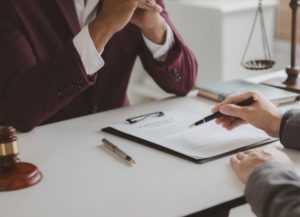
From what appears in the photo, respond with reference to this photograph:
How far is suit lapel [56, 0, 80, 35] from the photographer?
163 cm

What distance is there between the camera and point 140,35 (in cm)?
176

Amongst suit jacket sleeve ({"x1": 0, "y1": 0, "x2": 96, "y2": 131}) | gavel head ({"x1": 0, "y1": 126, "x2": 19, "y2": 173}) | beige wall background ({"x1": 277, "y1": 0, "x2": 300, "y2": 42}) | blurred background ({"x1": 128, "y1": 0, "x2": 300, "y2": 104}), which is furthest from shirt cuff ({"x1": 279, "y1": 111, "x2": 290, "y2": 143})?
beige wall background ({"x1": 277, "y1": 0, "x2": 300, "y2": 42})

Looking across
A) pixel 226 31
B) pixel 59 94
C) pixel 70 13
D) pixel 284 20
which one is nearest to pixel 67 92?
pixel 59 94

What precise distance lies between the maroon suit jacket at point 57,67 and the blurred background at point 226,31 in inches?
50.4

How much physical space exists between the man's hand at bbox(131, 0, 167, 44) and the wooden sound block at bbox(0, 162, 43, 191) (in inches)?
23.5

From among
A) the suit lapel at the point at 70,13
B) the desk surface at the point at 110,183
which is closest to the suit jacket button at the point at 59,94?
the desk surface at the point at 110,183

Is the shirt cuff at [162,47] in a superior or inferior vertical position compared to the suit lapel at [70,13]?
inferior

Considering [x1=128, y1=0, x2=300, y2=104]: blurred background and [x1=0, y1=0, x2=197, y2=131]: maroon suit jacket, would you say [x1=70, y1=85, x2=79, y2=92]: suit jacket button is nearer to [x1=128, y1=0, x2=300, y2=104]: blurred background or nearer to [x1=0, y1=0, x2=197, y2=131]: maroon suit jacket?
[x1=0, y1=0, x2=197, y2=131]: maroon suit jacket

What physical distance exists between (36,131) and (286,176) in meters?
0.72

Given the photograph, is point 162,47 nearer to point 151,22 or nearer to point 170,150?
point 151,22

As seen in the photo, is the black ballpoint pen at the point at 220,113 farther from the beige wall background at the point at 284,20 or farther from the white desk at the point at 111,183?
the beige wall background at the point at 284,20

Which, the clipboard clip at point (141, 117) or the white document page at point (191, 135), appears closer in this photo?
the white document page at point (191, 135)

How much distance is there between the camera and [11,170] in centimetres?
119

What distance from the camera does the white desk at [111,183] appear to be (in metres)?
1.05
